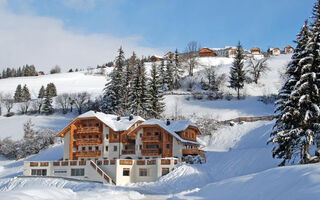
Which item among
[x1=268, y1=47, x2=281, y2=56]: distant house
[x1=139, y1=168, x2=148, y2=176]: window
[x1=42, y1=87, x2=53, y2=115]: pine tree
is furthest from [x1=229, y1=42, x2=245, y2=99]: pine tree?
[x1=268, y1=47, x2=281, y2=56]: distant house

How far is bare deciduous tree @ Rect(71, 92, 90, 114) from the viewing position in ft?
295

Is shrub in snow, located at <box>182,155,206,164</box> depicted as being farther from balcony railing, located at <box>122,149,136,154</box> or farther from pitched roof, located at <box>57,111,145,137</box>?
pitched roof, located at <box>57,111,145,137</box>

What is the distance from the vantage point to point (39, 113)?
311ft

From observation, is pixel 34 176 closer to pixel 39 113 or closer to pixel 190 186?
pixel 190 186

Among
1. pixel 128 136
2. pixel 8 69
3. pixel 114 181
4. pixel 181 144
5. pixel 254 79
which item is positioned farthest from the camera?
pixel 8 69

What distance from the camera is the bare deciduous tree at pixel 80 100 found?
3535 inches

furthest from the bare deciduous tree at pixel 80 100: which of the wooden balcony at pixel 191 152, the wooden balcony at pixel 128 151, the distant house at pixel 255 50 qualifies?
the distant house at pixel 255 50

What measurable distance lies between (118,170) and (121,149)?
1033 cm

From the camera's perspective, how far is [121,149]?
178 ft

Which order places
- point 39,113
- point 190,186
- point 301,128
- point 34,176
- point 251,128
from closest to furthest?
point 301,128, point 190,186, point 34,176, point 251,128, point 39,113

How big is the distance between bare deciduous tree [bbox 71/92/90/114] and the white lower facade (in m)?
42.7

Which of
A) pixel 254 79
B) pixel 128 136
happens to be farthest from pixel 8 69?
pixel 128 136

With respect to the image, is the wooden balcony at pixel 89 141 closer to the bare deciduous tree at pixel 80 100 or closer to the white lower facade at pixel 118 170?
the white lower facade at pixel 118 170

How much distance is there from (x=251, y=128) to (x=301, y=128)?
2861 centimetres
